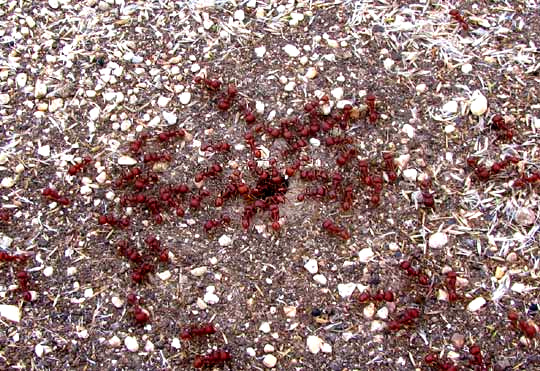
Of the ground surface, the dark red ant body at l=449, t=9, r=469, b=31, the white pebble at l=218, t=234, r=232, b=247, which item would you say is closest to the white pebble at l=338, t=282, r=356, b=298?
the ground surface

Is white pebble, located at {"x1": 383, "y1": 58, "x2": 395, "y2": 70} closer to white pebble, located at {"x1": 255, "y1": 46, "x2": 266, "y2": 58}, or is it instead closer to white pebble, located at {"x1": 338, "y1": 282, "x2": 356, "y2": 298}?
white pebble, located at {"x1": 255, "y1": 46, "x2": 266, "y2": 58}

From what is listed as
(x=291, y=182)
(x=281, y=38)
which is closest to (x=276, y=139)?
(x=291, y=182)

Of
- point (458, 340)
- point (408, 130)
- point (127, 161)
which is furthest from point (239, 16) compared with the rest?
point (458, 340)

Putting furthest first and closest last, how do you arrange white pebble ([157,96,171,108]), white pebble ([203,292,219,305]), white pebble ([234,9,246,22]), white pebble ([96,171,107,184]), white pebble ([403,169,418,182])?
white pebble ([234,9,246,22]) → white pebble ([157,96,171,108]) → white pebble ([96,171,107,184]) → white pebble ([403,169,418,182]) → white pebble ([203,292,219,305])

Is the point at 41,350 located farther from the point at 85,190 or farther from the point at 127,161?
the point at 127,161

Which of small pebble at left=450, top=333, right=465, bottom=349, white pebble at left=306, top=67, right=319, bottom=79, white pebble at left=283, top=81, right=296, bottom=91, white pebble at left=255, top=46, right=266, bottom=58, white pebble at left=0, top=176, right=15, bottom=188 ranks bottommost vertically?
small pebble at left=450, top=333, right=465, bottom=349
